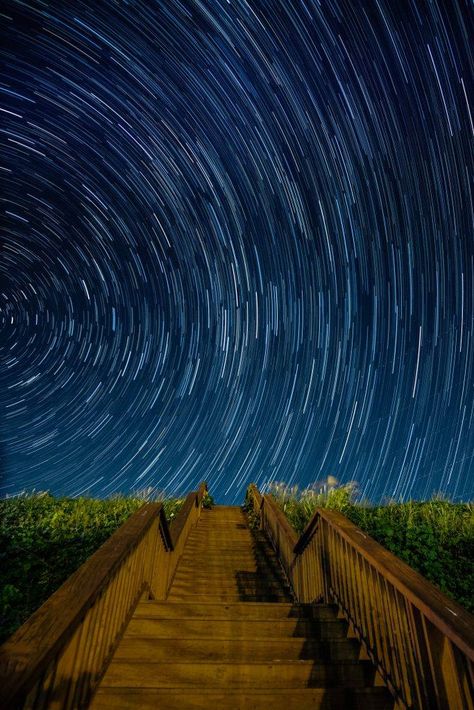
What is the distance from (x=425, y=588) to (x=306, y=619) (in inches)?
68.0

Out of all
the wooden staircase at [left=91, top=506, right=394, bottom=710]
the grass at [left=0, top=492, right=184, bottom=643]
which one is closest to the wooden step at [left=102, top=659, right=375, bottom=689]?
the wooden staircase at [left=91, top=506, right=394, bottom=710]

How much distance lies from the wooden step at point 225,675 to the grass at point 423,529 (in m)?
4.89

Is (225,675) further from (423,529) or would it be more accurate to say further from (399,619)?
(423,529)

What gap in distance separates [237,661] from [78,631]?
1.43 metres

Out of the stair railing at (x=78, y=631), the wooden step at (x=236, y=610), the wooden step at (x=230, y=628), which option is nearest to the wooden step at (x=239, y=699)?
the stair railing at (x=78, y=631)

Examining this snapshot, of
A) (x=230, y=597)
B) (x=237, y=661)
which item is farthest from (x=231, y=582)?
(x=237, y=661)

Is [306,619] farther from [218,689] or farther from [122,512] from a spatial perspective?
[122,512]

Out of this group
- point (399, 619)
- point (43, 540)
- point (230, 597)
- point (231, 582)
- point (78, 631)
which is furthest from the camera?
point (43, 540)

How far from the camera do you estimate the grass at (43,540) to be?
20.5 ft

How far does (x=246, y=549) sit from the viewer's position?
8352mm

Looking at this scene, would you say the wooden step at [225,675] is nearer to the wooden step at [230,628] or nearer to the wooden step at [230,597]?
the wooden step at [230,628]

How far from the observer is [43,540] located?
8.30 metres

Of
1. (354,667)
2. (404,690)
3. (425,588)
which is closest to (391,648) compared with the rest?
(404,690)

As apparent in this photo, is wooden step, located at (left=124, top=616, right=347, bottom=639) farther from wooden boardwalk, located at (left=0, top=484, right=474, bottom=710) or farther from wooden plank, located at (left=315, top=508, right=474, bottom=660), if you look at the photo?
wooden plank, located at (left=315, top=508, right=474, bottom=660)
